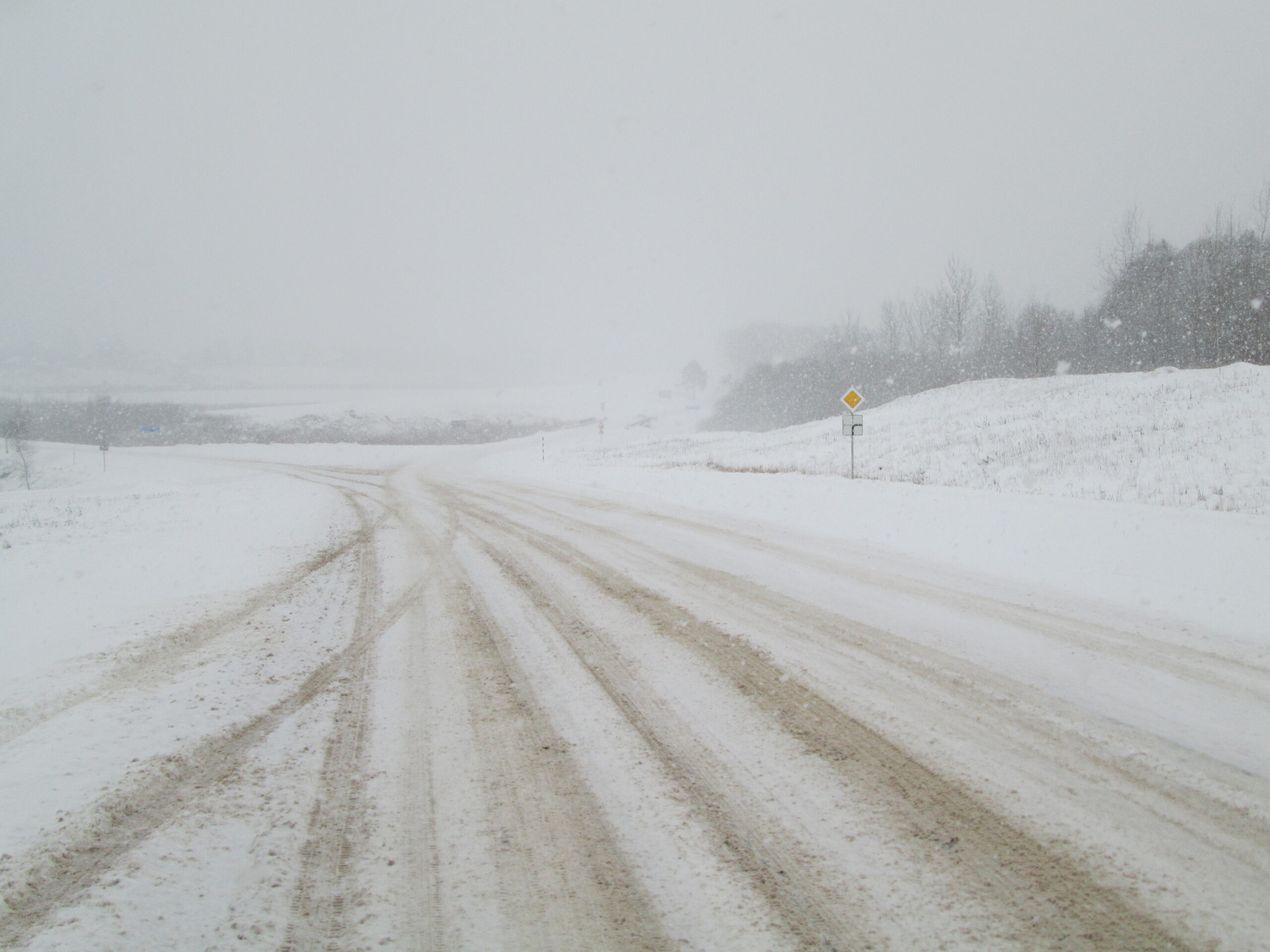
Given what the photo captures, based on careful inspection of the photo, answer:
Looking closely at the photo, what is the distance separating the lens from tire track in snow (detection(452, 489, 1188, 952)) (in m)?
1.82

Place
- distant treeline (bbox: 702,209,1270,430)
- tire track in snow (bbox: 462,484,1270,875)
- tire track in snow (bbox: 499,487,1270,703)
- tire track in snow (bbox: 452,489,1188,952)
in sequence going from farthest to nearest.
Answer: distant treeline (bbox: 702,209,1270,430), tire track in snow (bbox: 499,487,1270,703), tire track in snow (bbox: 462,484,1270,875), tire track in snow (bbox: 452,489,1188,952)

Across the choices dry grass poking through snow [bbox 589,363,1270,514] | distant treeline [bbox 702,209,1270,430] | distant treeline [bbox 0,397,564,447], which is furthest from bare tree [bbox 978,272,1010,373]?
distant treeline [bbox 0,397,564,447]

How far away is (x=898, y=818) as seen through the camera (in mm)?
2354

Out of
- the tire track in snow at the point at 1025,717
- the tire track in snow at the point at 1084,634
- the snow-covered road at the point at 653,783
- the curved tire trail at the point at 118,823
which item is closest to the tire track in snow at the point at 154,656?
the snow-covered road at the point at 653,783

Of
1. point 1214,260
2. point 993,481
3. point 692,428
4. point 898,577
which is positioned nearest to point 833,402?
point 692,428

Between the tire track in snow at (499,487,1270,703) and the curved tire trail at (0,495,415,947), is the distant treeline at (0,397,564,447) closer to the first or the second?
the tire track in snow at (499,487,1270,703)

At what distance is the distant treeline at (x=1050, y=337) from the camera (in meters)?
42.2

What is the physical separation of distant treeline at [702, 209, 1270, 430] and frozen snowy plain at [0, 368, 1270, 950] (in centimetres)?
4991

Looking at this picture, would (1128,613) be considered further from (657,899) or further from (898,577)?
(657,899)

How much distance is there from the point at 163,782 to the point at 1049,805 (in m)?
4.05

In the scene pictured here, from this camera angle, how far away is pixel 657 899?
6.41 feet

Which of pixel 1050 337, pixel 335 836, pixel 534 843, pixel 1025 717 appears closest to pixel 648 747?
pixel 534 843

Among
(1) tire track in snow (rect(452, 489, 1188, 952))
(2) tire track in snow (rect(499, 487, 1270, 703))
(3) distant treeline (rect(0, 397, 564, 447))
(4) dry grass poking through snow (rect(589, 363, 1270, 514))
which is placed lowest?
(1) tire track in snow (rect(452, 489, 1188, 952))

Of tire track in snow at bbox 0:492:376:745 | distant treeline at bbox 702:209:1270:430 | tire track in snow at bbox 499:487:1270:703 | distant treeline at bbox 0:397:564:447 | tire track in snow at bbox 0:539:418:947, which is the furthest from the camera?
distant treeline at bbox 0:397:564:447
